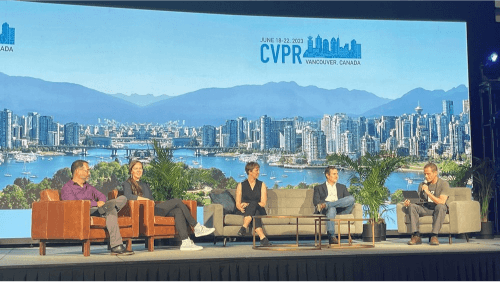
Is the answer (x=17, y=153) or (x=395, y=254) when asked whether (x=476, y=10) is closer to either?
(x=395, y=254)

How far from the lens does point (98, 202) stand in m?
6.40

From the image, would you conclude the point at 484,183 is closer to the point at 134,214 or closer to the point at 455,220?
the point at 455,220

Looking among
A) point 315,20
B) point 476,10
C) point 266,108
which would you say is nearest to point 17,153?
point 266,108

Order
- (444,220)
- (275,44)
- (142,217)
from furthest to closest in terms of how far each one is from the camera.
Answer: (275,44) → (444,220) → (142,217)

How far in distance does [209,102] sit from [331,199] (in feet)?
8.38

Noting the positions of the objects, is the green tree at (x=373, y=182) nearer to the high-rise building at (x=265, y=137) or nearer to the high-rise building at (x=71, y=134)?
the high-rise building at (x=265, y=137)

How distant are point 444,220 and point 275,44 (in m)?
3.34

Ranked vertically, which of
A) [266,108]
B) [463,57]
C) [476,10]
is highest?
[476,10]

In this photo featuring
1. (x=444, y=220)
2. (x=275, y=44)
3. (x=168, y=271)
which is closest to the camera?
(x=168, y=271)

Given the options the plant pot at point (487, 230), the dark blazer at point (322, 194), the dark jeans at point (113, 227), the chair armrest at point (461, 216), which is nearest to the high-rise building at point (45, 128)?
the dark jeans at point (113, 227)

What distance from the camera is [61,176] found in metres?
8.82

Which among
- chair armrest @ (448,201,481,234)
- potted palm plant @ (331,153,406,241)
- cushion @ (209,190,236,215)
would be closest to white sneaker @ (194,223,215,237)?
cushion @ (209,190,236,215)

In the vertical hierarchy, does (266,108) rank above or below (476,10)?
below

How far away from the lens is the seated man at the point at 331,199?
7.45 meters
